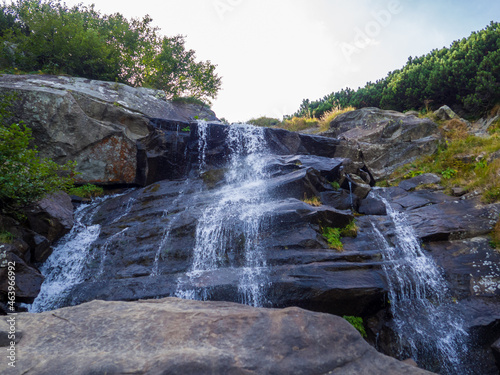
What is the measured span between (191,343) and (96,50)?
1934cm

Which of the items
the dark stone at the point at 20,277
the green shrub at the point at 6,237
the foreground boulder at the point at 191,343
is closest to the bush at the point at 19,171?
the green shrub at the point at 6,237

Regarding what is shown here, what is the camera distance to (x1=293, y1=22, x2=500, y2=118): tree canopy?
1488 cm

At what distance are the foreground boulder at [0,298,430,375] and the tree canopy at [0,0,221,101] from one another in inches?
648

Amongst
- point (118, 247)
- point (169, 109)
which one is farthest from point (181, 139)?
point (118, 247)

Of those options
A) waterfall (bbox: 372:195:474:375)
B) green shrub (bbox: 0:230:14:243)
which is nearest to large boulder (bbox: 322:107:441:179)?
waterfall (bbox: 372:195:474:375)

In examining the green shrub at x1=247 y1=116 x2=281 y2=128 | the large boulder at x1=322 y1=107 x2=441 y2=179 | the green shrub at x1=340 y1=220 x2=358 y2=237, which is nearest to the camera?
the green shrub at x1=340 y1=220 x2=358 y2=237

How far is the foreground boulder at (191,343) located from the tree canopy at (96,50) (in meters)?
16.5

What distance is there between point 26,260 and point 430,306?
1022 centimetres

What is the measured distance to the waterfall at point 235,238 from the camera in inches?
262

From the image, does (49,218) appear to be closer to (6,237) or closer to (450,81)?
(6,237)

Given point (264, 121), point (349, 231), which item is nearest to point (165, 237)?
point (349, 231)

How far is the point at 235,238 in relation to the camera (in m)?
8.01

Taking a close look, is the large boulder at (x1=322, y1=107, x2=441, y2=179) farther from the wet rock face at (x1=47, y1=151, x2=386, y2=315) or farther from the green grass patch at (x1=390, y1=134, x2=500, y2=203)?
the wet rock face at (x1=47, y1=151, x2=386, y2=315)

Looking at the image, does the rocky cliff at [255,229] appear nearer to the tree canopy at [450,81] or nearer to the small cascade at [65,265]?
the small cascade at [65,265]
